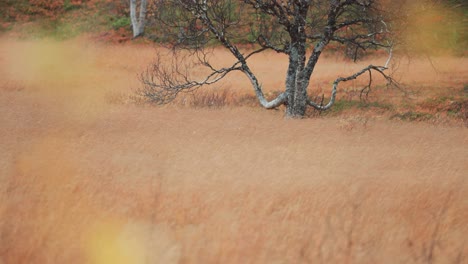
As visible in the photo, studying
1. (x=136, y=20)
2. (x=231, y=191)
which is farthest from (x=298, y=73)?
(x=136, y=20)

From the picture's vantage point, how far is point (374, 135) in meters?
9.70

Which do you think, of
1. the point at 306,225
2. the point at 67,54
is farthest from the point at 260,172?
the point at 67,54

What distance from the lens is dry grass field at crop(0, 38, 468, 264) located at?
7.29 meters

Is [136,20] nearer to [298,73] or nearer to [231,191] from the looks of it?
[298,73]

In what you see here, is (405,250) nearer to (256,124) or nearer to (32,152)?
(256,124)

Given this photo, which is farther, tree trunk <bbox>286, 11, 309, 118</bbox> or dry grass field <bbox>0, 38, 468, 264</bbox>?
tree trunk <bbox>286, 11, 309, 118</bbox>

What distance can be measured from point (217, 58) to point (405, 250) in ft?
63.4

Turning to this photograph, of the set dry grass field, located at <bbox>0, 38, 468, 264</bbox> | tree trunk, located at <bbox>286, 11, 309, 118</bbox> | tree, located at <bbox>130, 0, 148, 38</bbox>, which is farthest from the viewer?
tree, located at <bbox>130, 0, 148, 38</bbox>

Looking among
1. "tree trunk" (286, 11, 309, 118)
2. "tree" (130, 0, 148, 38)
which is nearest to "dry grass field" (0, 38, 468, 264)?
"tree trunk" (286, 11, 309, 118)

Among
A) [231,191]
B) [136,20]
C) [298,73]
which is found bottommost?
[231,191]

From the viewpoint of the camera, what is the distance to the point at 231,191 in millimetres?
7883

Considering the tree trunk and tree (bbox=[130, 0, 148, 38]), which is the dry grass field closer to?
the tree trunk

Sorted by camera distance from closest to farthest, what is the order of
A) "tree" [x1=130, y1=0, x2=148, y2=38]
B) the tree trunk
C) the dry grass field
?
the dry grass field
the tree trunk
"tree" [x1=130, y1=0, x2=148, y2=38]

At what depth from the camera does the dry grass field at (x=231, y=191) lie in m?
7.29
